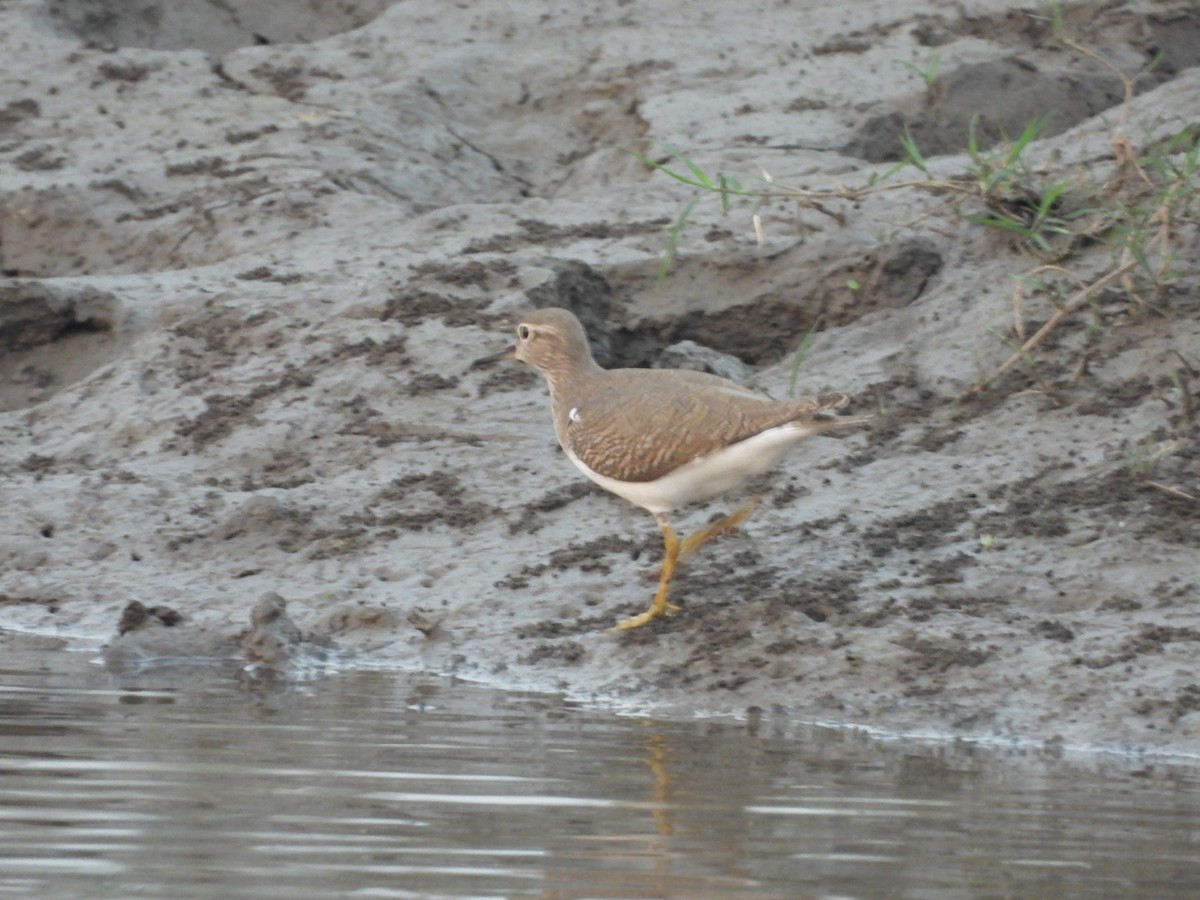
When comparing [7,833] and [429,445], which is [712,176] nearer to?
[429,445]

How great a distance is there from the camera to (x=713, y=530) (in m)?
7.34

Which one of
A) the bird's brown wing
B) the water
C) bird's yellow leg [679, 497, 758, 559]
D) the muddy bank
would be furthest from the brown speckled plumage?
the water

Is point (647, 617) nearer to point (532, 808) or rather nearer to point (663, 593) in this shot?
point (663, 593)

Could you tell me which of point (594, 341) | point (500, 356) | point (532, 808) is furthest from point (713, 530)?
point (532, 808)

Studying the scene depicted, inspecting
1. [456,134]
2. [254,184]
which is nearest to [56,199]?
[254,184]

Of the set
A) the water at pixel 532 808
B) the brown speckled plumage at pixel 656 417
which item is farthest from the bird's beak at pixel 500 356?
the water at pixel 532 808

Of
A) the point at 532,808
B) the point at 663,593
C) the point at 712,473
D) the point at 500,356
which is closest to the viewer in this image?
the point at 532,808

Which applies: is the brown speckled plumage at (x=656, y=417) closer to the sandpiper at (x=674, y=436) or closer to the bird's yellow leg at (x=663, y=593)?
the sandpiper at (x=674, y=436)

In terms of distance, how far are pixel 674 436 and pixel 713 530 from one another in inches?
22.8

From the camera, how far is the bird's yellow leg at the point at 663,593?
6.96 meters

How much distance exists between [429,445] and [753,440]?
2.43m

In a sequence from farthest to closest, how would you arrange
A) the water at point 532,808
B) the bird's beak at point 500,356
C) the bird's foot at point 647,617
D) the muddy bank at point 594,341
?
1. the bird's beak at point 500,356
2. the bird's foot at point 647,617
3. the muddy bank at point 594,341
4. the water at point 532,808

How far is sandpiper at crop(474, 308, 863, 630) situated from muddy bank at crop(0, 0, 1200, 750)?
0.97 ft

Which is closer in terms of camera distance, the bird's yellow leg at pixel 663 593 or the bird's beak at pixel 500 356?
the bird's yellow leg at pixel 663 593
